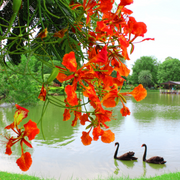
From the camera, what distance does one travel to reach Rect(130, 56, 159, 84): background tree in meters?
37.7

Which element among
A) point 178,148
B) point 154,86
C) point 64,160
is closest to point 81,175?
point 64,160

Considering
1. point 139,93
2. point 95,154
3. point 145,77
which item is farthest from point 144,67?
point 139,93

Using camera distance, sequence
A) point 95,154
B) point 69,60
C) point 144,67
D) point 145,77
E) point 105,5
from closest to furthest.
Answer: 1. point 69,60
2. point 105,5
3. point 95,154
4. point 145,77
5. point 144,67

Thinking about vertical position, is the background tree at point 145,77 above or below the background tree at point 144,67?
below

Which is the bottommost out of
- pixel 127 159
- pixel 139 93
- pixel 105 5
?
pixel 127 159

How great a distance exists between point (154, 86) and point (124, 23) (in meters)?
40.0

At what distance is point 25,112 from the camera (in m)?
0.49

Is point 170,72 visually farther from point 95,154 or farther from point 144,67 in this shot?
point 95,154

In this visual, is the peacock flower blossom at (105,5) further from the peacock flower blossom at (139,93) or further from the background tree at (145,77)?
the background tree at (145,77)

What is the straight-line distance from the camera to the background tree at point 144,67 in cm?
3769

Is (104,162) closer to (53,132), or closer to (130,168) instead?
(130,168)

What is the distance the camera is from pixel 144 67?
37.8 m

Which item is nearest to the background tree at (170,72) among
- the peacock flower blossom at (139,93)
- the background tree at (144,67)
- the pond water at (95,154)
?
the background tree at (144,67)

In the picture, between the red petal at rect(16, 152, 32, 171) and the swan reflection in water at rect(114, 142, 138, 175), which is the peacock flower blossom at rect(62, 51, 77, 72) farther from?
the swan reflection in water at rect(114, 142, 138, 175)
